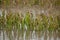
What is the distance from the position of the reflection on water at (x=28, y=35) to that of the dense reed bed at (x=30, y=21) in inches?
1.8

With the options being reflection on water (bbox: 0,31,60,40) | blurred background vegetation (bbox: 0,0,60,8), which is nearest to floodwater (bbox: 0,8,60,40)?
reflection on water (bbox: 0,31,60,40)

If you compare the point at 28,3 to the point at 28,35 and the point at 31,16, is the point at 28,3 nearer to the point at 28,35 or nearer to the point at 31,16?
the point at 31,16

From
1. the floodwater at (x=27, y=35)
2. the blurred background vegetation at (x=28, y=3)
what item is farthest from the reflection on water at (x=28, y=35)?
the blurred background vegetation at (x=28, y=3)

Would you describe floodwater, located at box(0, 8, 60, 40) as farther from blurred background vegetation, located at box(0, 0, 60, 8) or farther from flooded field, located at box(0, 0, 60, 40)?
blurred background vegetation, located at box(0, 0, 60, 8)

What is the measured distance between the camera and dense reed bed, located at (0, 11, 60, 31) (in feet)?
5.12

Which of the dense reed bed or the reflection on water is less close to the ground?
the dense reed bed

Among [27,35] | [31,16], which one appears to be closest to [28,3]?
[31,16]

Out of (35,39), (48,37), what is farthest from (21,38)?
(48,37)

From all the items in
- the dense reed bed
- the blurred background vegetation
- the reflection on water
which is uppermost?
the blurred background vegetation

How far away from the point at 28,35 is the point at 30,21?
153mm

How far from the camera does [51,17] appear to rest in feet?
5.14

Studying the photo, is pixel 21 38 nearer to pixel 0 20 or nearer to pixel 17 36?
pixel 17 36

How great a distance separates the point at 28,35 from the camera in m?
1.59

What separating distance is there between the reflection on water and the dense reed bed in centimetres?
5
